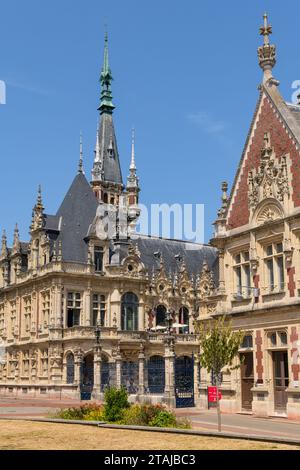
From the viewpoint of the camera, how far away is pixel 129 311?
61.3 m

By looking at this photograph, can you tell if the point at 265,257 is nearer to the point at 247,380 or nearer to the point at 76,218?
the point at 247,380

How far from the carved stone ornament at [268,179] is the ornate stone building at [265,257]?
0.15 feet

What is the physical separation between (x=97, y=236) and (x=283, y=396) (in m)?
34.8

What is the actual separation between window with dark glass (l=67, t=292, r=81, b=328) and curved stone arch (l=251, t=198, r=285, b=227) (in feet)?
98.2

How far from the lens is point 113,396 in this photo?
79.3 ft

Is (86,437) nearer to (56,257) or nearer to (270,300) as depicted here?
(270,300)

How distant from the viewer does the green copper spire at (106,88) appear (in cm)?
10531

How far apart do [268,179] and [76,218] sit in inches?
1364

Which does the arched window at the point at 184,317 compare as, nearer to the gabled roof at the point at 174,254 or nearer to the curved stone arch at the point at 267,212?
the gabled roof at the point at 174,254

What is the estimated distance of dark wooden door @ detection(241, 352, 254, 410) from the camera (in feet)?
100

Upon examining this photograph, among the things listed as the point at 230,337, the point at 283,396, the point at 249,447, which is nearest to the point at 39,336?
the point at 283,396

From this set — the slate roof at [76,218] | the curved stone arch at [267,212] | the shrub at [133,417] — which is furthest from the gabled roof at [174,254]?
the shrub at [133,417]

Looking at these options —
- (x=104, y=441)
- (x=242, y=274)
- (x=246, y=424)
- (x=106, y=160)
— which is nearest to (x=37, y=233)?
(x=242, y=274)


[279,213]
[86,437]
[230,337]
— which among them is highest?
[279,213]
